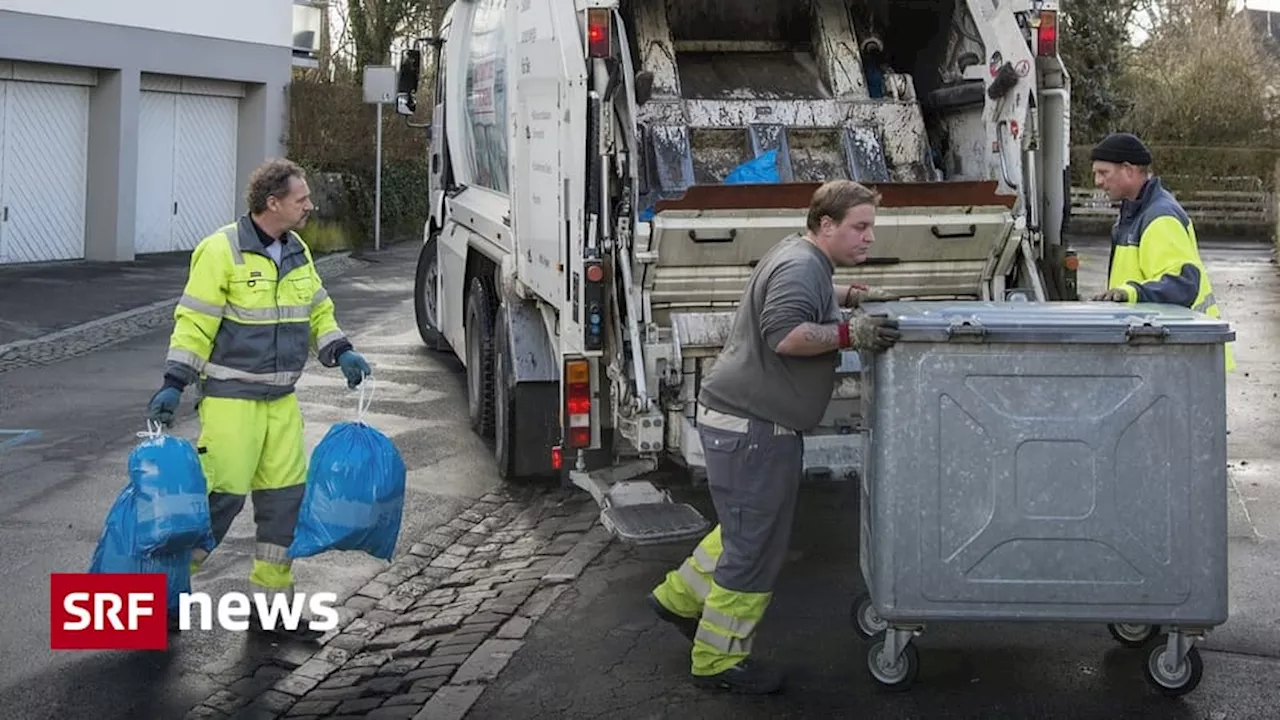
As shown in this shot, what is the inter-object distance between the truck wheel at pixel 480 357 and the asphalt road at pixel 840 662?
2.43m

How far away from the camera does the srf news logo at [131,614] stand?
589cm

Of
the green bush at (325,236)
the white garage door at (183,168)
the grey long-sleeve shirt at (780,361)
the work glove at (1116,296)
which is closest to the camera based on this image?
the grey long-sleeve shirt at (780,361)

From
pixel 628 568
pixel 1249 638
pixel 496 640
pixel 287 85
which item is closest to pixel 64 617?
pixel 496 640

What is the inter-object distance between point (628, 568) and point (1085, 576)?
244cm

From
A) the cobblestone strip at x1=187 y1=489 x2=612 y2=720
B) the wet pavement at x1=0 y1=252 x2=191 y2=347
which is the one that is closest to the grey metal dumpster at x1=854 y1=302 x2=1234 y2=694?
the cobblestone strip at x1=187 y1=489 x2=612 y2=720

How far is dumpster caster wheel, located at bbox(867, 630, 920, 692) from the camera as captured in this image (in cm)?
545

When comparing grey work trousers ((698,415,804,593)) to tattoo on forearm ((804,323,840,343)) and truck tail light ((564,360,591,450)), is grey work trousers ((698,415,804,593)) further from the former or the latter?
truck tail light ((564,360,591,450))

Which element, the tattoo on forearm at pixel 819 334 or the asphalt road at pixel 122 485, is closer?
the tattoo on forearm at pixel 819 334

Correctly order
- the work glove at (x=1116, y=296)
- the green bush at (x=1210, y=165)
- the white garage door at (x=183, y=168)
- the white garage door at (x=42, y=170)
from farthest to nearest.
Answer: the green bush at (x=1210, y=165), the white garage door at (x=183, y=168), the white garage door at (x=42, y=170), the work glove at (x=1116, y=296)

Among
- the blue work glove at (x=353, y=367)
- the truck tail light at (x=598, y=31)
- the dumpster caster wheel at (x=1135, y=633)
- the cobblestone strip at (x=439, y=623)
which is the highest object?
the truck tail light at (x=598, y=31)

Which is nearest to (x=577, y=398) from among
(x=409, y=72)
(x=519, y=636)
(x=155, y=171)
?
(x=519, y=636)

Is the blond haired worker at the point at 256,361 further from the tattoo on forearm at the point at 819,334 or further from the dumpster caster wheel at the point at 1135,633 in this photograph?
the dumpster caster wheel at the point at 1135,633

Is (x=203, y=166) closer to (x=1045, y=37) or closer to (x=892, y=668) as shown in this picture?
(x=1045, y=37)

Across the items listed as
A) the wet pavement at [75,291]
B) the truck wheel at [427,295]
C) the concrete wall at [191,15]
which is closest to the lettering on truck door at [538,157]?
the truck wheel at [427,295]
